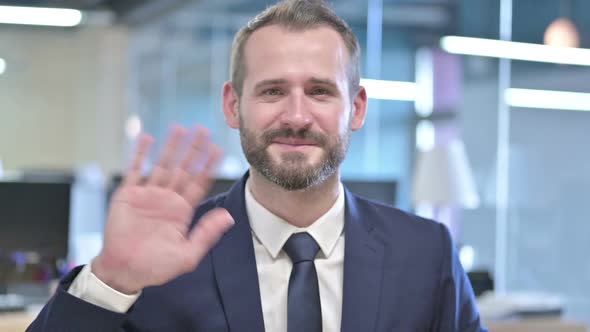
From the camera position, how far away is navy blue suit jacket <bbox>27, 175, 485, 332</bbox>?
147 centimetres

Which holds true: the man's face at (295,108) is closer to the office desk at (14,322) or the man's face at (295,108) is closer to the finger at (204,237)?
the finger at (204,237)

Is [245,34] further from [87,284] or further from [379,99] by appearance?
[379,99]

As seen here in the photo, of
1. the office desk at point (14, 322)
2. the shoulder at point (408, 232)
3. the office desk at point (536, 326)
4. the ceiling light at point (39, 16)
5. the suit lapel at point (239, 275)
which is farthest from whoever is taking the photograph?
the ceiling light at point (39, 16)

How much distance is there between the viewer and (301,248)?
1.55 meters

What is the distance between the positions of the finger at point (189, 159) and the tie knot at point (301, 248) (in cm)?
30

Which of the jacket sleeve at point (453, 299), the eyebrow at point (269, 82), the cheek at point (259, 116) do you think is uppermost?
the eyebrow at point (269, 82)

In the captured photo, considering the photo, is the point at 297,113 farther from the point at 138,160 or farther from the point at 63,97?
the point at 63,97

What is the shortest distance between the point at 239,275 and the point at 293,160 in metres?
0.22

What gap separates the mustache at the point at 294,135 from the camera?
4.84ft

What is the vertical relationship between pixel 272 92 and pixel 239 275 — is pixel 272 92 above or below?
above

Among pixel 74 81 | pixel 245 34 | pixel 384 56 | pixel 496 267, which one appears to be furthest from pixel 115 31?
pixel 245 34

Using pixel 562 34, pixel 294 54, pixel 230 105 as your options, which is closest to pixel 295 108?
pixel 294 54

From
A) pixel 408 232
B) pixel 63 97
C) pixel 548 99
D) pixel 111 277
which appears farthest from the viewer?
pixel 63 97

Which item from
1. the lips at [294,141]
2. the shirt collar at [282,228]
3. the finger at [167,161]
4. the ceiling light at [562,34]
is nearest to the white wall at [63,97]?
the ceiling light at [562,34]
